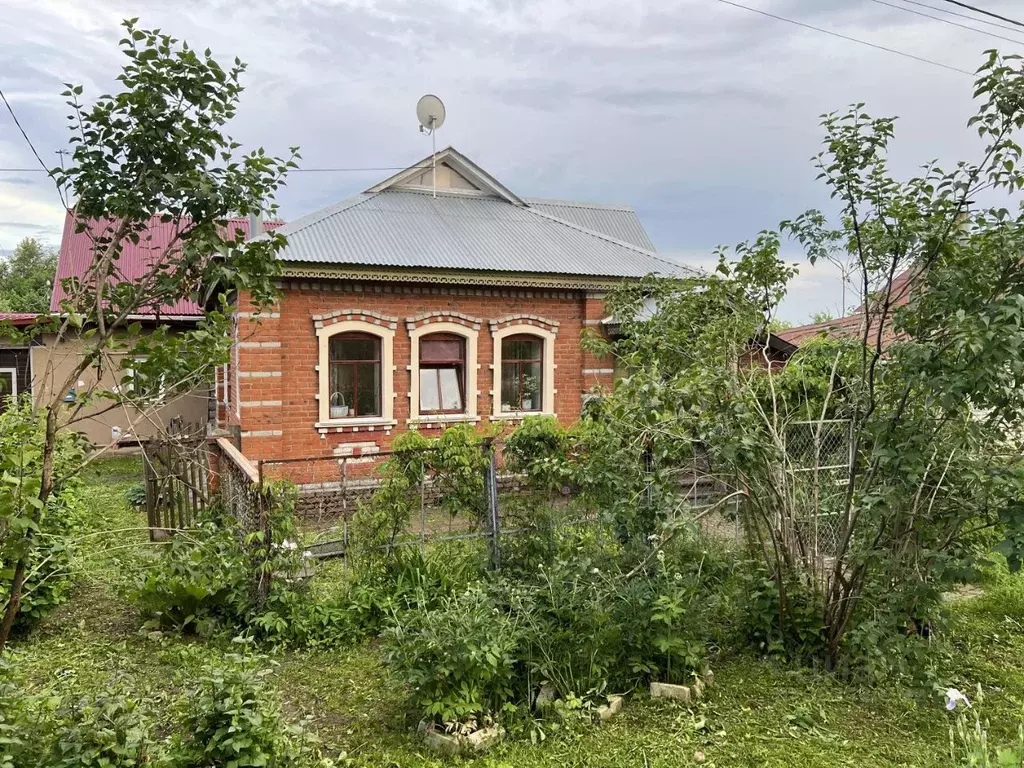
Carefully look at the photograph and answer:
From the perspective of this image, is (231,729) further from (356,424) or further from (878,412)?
(356,424)

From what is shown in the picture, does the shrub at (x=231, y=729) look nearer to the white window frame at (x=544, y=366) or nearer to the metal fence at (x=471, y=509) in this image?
the metal fence at (x=471, y=509)

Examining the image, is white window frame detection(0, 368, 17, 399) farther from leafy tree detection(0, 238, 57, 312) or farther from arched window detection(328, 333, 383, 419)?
leafy tree detection(0, 238, 57, 312)

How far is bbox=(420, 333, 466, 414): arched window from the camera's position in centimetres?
1169

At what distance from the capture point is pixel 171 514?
24.7ft

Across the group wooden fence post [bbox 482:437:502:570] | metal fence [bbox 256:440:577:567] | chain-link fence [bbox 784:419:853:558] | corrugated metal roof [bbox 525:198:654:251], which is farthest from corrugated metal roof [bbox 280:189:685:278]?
chain-link fence [bbox 784:419:853:558]

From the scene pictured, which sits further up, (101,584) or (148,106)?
(148,106)

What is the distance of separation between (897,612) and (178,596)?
538 cm

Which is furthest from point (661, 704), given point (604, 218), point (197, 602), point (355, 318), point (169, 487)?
point (604, 218)

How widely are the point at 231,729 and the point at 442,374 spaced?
9.04m

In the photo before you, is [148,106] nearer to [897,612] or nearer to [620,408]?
[620,408]

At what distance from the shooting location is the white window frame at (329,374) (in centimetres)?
1083

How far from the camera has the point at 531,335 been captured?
40.4 feet

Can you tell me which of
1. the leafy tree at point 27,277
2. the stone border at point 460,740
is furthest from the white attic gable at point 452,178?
→ the leafy tree at point 27,277

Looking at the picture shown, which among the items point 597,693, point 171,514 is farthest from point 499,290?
point 597,693
